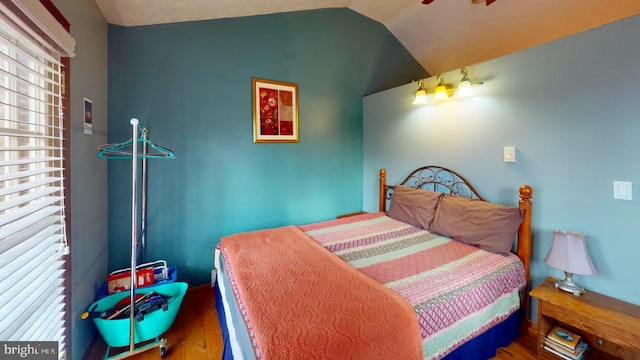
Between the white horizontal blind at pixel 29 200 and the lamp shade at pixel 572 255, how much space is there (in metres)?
2.73

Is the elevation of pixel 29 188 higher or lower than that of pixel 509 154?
lower

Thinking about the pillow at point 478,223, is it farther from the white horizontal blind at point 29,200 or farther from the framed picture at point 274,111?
the white horizontal blind at point 29,200

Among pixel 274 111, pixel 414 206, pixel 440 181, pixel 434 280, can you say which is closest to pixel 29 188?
pixel 434 280

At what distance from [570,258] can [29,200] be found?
9.26 feet

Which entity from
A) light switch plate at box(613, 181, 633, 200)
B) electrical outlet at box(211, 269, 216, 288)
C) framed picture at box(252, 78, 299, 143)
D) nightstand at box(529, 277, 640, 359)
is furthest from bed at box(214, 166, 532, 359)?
framed picture at box(252, 78, 299, 143)

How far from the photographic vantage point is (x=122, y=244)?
223 cm

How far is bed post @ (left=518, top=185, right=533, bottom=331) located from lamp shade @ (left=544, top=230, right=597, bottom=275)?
228 mm

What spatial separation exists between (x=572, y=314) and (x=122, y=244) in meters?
3.26

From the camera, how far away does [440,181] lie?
269 cm

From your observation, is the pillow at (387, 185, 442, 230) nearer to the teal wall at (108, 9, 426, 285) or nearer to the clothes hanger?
the teal wall at (108, 9, 426, 285)

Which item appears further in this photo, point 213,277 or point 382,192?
point 382,192

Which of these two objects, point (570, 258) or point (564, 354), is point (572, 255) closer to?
point (570, 258)

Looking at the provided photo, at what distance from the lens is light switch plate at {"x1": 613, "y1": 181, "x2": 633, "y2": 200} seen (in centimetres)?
158

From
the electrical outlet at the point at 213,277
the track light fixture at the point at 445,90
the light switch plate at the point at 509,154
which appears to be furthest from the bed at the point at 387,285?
the track light fixture at the point at 445,90
